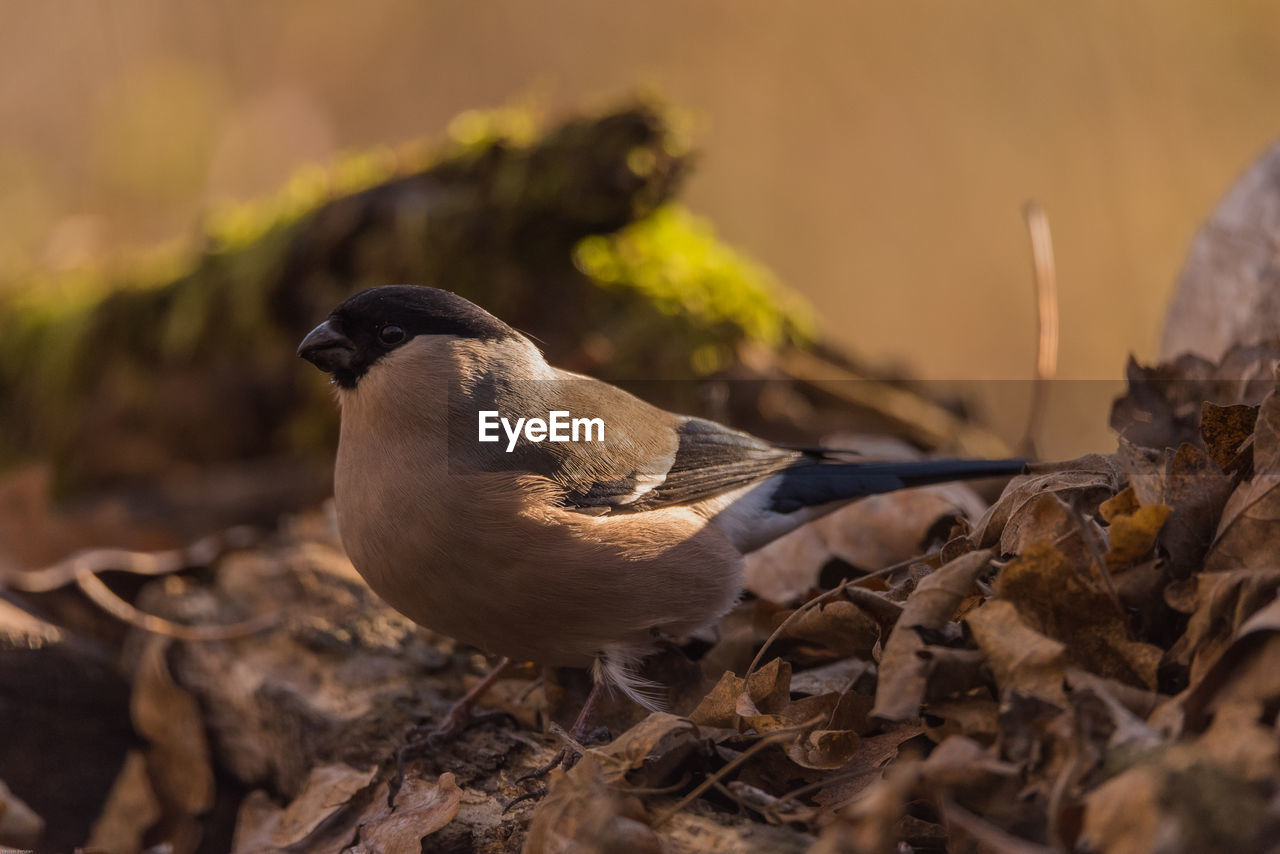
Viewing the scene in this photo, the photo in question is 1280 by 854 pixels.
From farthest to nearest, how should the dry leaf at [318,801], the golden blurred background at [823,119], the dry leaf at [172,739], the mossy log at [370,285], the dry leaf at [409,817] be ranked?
the golden blurred background at [823,119], the mossy log at [370,285], the dry leaf at [172,739], the dry leaf at [318,801], the dry leaf at [409,817]

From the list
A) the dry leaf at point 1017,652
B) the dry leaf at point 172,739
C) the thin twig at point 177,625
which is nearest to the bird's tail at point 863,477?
the dry leaf at point 1017,652

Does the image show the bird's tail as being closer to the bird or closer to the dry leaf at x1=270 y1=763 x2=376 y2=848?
the bird

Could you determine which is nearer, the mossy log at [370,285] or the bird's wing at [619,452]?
the bird's wing at [619,452]

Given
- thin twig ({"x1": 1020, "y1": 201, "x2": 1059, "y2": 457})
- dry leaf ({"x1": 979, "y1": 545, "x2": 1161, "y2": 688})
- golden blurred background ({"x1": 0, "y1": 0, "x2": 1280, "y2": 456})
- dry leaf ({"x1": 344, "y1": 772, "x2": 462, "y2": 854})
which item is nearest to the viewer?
dry leaf ({"x1": 979, "y1": 545, "x2": 1161, "y2": 688})

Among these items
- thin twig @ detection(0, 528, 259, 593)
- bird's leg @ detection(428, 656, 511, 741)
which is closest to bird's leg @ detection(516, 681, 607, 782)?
bird's leg @ detection(428, 656, 511, 741)

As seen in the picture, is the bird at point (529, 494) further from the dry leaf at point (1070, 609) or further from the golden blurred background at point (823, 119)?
the golden blurred background at point (823, 119)

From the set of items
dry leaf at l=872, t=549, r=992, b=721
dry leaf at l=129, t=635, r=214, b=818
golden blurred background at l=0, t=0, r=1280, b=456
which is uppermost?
golden blurred background at l=0, t=0, r=1280, b=456

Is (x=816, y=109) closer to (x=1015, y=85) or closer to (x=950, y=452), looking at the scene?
(x=1015, y=85)
